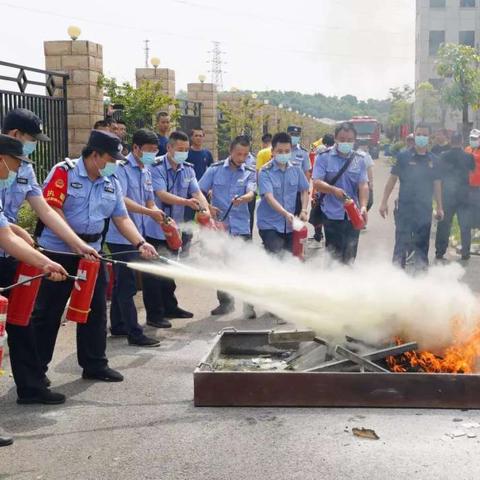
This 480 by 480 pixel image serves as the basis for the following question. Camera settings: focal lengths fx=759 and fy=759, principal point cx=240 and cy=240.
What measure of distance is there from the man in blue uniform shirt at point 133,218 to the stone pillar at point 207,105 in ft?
56.3

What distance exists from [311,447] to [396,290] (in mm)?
1830

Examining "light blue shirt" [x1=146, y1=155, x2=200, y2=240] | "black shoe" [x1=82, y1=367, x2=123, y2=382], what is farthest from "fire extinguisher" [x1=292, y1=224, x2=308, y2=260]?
"black shoe" [x1=82, y1=367, x2=123, y2=382]

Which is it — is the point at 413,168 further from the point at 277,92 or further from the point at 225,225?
the point at 277,92

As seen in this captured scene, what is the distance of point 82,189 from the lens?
620 centimetres

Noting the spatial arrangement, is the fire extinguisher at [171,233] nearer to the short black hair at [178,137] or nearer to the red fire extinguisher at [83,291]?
the short black hair at [178,137]

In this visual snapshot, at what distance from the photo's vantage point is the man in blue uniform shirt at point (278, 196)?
8.91 m

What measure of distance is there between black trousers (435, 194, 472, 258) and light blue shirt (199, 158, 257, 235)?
494 cm

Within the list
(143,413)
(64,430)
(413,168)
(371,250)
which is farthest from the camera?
(371,250)

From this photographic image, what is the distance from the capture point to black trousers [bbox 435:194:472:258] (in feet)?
42.5

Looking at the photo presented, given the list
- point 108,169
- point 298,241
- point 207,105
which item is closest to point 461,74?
point 207,105

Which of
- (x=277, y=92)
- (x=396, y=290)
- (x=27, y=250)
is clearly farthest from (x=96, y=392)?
(x=277, y=92)

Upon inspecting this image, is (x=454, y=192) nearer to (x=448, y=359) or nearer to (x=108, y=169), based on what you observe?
(x=448, y=359)

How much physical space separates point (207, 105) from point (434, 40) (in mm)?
57087

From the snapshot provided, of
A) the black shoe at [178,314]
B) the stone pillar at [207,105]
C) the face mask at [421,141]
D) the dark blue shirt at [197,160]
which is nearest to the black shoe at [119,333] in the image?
the black shoe at [178,314]
